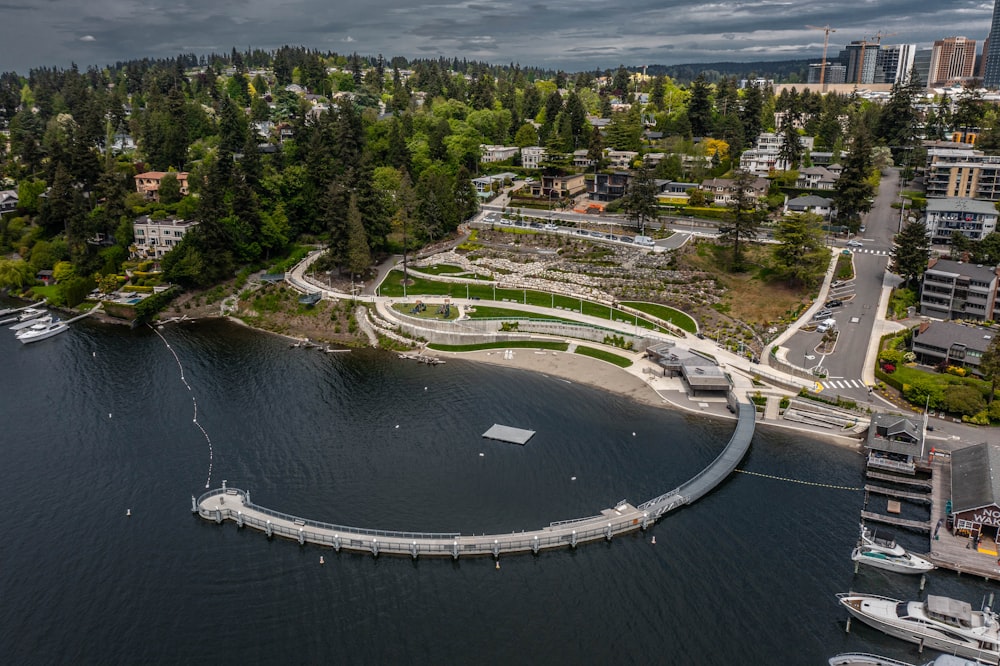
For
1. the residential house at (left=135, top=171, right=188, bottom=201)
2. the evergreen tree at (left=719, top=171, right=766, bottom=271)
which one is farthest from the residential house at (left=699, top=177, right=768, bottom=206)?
the residential house at (left=135, top=171, right=188, bottom=201)

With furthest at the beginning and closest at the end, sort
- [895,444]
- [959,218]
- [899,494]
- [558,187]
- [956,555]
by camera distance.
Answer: [558,187] < [959,218] < [895,444] < [899,494] < [956,555]

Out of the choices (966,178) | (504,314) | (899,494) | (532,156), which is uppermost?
(532,156)

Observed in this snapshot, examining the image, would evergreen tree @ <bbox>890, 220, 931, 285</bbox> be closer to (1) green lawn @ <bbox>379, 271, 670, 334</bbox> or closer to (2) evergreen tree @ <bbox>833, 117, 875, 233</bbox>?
(2) evergreen tree @ <bbox>833, 117, 875, 233</bbox>

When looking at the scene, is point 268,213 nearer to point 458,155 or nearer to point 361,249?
point 361,249

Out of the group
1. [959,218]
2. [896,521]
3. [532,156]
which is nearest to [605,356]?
[896,521]

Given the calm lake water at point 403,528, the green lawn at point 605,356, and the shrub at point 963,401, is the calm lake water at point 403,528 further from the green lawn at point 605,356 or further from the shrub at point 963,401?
the shrub at point 963,401

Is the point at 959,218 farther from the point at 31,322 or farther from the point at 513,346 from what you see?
the point at 31,322

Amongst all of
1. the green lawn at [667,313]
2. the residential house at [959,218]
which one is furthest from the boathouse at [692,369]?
the residential house at [959,218]
